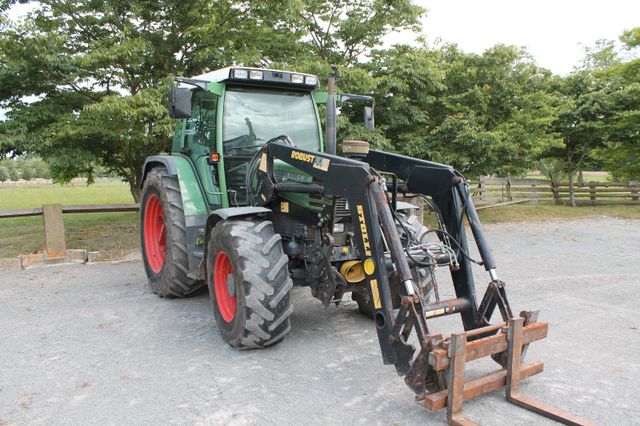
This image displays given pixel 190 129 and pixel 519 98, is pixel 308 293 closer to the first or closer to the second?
pixel 190 129

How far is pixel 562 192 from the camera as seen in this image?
1942 centimetres

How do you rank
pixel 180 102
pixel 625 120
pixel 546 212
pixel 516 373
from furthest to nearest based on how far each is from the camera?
pixel 625 120 < pixel 546 212 < pixel 180 102 < pixel 516 373

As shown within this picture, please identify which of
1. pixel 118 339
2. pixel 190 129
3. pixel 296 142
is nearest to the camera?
pixel 118 339

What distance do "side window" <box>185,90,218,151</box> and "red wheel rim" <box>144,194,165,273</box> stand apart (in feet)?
3.46

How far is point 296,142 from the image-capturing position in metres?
5.41

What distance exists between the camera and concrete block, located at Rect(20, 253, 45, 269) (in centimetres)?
793

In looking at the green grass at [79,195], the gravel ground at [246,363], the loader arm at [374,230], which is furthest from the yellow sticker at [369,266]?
the green grass at [79,195]

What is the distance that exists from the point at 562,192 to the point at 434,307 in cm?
1823

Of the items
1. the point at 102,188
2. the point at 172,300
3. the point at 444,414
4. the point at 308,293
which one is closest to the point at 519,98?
the point at 308,293

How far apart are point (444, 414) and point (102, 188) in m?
18.9

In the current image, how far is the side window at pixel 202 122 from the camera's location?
531 cm

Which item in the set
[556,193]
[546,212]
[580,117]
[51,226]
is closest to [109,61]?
[51,226]

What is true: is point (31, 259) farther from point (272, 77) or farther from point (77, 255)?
point (272, 77)

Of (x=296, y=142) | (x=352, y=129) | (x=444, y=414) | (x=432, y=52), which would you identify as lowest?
(x=444, y=414)
